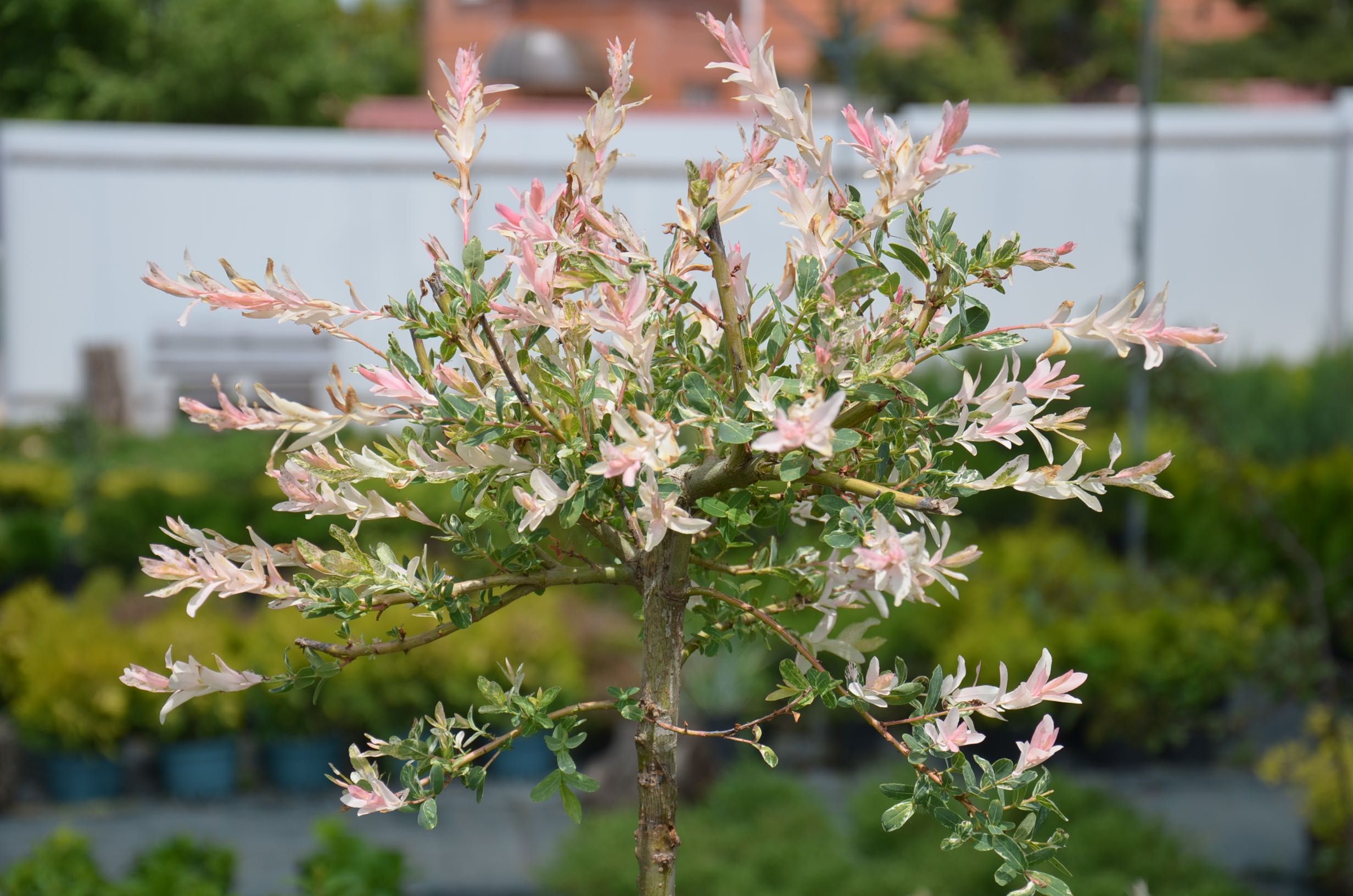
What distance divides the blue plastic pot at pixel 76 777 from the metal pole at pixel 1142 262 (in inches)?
162

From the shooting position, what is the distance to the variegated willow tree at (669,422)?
0.79m

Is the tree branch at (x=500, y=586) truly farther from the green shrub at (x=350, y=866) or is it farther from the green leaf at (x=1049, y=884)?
the green shrub at (x=350, y=866)

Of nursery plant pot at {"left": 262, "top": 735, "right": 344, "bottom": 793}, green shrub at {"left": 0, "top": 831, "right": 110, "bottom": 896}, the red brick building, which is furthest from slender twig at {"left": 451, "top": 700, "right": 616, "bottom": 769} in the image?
the red brick building

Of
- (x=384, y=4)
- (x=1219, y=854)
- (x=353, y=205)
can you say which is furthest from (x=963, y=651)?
(x=384, y=4)

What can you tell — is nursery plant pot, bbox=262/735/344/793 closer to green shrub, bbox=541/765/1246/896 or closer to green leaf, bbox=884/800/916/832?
green shrub, bbox=541/765/1246/896

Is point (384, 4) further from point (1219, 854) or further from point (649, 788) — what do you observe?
point (649, 788)

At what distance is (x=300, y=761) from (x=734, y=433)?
4108mm

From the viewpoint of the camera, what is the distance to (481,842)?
4.06 m

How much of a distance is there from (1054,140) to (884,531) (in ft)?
31.3

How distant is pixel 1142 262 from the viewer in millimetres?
5348

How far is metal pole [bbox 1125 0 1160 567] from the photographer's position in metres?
5.46

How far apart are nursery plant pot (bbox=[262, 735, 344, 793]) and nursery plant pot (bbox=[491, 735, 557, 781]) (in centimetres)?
61

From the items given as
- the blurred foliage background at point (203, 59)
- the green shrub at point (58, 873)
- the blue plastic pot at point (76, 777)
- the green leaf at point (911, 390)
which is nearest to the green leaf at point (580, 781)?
the green leaf at point (911, 390)

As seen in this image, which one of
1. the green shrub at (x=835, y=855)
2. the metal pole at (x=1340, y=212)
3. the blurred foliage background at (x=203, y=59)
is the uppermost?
the blurred foliage background at (x=203, y=59)
